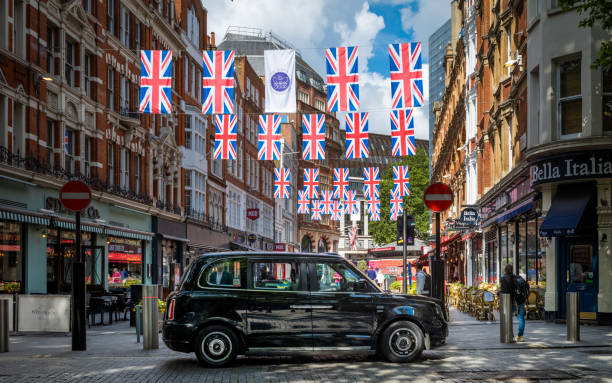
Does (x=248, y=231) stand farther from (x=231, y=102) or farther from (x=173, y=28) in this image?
(x=231, y=102)

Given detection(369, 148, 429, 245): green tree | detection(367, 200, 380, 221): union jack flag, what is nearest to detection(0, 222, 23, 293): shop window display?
detection(367, 200, 380, 221): union jack flag

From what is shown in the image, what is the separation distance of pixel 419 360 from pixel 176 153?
98.2 feet

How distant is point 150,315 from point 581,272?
11.3 meters

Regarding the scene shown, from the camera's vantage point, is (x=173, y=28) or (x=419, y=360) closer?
(x=419, y=360)

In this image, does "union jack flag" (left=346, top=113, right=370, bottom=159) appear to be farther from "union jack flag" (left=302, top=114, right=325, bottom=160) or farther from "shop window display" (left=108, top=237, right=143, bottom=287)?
"shop window display" (left=108, top=237, right=143, bottom=287)

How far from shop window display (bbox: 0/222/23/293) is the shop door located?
1497 centimetres

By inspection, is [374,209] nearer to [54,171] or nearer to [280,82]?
[280,82]

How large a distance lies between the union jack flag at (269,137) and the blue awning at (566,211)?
18.1 m

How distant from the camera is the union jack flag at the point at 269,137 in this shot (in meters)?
35.2

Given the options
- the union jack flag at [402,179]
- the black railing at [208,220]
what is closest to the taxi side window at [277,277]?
the black railing at [208,220]

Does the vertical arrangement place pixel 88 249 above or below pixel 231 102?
below

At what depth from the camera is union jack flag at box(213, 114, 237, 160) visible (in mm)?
31714

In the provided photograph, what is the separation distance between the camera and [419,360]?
460 inches

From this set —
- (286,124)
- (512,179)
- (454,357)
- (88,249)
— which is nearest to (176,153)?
(88,249)
